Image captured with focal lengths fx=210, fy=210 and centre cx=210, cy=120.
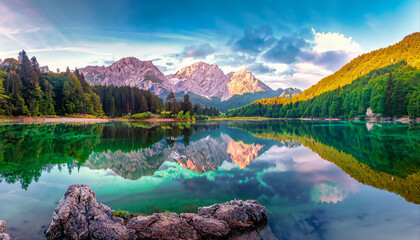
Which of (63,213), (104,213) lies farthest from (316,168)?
(63,213)

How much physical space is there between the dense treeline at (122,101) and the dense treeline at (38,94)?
15.6 m

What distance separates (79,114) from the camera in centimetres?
10956

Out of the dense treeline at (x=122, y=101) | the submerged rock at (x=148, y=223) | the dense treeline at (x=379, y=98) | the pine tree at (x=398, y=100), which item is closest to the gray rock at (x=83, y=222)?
the submerged rock at (x=148, y=223)

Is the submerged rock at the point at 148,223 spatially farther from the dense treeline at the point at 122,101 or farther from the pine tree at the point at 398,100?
the dense treeline at the point at 122,101

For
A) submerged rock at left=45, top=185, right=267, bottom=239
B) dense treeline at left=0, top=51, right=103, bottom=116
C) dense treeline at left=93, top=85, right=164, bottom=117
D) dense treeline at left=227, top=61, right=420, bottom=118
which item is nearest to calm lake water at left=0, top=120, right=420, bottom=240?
submerged rock at left=45, top=185, right=267, bottom=239

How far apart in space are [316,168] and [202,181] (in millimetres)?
10439

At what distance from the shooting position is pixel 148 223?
8250 millimetres

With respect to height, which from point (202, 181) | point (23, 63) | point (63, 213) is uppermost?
point (23, 63)

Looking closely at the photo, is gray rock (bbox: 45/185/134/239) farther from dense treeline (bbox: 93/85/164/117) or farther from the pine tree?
dense treeline (bbox: 93/85/164/117)

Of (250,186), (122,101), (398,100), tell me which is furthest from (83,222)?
(122,101)

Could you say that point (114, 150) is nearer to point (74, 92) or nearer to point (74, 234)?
point (74, 234)

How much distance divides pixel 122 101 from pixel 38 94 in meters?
58.8

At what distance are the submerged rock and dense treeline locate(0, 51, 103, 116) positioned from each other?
9707 centimetres

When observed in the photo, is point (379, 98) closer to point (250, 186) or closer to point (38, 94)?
point (250, 186)
